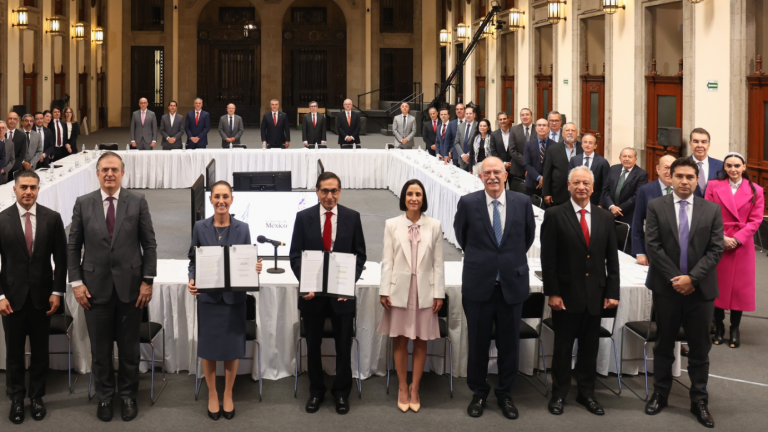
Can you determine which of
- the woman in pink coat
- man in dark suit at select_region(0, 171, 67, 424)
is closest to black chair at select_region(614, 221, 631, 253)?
the woman in pink coat

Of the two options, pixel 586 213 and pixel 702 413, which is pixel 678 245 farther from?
pixel 702 413

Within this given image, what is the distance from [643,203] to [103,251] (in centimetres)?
398

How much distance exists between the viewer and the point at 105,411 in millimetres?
4949

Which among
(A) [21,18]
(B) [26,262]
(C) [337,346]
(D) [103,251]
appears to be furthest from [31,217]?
(A) [21,18]

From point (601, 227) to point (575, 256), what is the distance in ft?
0.75

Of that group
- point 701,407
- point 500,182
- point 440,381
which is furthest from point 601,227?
point 440,381

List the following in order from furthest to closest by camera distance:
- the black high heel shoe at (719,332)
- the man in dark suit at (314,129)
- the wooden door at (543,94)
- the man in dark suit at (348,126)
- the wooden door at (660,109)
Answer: the wooden door at (543,94)
the man in dark suit at (348,126)
the man in dark suit at (314,129)
the wooden door at (660,109)
the black high heel shoe at (719,332)

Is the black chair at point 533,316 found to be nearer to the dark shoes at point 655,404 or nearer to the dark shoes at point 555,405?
the dark shoes at point 555,405

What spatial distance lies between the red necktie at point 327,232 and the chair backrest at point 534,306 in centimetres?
137

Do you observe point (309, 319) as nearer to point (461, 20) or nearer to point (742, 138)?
point (742, 138)

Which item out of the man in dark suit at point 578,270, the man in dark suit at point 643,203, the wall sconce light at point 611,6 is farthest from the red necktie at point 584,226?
the wall sconce light at point 611,6

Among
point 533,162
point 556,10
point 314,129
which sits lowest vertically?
point 533,162

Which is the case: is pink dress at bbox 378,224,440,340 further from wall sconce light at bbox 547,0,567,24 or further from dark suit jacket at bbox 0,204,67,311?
wall sconce light at bbox 547,0,567,24

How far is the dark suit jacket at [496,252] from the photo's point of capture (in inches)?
194
